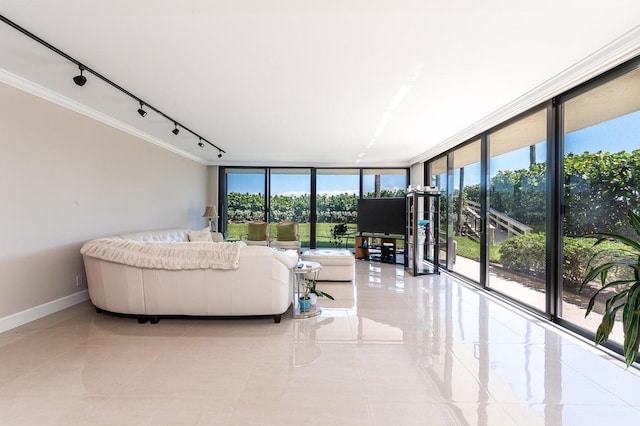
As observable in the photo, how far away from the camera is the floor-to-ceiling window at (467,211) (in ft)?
14.9

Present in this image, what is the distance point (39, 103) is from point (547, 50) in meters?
5.14

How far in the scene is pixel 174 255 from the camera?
2820mm

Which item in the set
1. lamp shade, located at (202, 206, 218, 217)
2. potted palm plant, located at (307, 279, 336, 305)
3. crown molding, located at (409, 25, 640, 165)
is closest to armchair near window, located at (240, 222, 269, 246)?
lamp shade, located at (202, 206, 218, 217)

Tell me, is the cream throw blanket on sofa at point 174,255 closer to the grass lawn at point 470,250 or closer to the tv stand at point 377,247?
the grass lawn at point 470,250

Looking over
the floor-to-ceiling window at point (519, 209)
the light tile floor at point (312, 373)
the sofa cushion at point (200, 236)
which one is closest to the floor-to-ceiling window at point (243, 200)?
the sofa cushion at point (200, 236)

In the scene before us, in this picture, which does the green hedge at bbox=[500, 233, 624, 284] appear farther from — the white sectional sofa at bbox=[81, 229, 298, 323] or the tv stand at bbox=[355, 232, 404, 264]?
the white sectional sofa at bbox=[81, 229, 298, 323]

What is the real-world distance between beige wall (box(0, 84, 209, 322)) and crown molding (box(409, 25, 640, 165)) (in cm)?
550

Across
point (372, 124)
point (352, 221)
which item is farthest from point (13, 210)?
point (352, 221)

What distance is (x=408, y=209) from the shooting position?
19.8 feet

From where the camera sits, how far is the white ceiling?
1.88 meters

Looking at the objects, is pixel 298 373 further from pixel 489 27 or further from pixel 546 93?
pixel 546 93

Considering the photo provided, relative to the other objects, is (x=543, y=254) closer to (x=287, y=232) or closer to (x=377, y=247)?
(x=377, y=247)

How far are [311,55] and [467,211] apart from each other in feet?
12.5

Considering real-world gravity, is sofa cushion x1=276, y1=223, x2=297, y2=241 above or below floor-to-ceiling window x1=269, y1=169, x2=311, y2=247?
below
